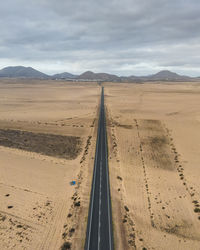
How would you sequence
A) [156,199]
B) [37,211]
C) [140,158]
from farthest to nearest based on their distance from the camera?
[140,158] < [156,199] < [37,211]

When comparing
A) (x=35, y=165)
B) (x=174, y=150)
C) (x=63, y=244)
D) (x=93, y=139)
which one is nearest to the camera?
(x=63, y=244)

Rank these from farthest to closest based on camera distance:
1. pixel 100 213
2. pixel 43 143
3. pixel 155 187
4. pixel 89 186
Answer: pixel 43 143 < pixel 155 187 < pixel 89 186 < pixel 100 213

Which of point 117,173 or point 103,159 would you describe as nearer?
point 117,173

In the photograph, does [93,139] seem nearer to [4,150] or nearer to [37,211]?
[4,150]

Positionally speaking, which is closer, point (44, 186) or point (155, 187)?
point (44, 186)

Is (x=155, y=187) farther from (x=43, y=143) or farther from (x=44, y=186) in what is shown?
(x=43, y=143)

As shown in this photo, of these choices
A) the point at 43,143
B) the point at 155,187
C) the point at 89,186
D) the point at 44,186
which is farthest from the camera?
the point at 43,143

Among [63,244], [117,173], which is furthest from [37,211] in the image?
[117,173]

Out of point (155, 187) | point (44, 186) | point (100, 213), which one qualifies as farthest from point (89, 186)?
point (155, 187)
